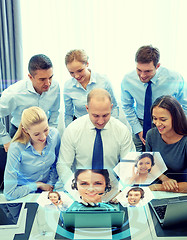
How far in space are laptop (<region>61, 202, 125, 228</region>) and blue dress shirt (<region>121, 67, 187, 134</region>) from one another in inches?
47.4

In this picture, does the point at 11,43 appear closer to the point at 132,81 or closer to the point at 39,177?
the point at 132,81

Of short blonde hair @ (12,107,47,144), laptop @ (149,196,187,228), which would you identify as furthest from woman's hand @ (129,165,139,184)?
A: short blonde hair @ (12,107,47,144)

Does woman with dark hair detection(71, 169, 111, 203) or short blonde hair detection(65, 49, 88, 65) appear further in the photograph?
short blonde hair detection(65, 49, 88, 65)

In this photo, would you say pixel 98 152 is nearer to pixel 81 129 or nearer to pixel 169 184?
pixel 81 129

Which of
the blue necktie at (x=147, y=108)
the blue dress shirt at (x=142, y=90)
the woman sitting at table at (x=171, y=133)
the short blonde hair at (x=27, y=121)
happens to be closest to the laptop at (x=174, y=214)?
the woman sitting at table at (x=171, y=133)

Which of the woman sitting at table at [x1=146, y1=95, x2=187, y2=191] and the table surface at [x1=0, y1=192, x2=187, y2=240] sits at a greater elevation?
the woman sitting at table at [x1=146, y1=95, x2=187, y2=191]

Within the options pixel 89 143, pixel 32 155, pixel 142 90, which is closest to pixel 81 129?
pixel 89 143

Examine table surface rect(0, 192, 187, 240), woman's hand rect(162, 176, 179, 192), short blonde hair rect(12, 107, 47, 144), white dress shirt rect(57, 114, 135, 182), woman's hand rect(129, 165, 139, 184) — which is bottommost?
table surface rect(0, 192, 187, 240)

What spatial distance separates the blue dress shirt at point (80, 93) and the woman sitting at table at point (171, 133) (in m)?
0.61

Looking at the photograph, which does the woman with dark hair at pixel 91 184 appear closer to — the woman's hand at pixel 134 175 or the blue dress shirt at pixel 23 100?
the woman's hand at pixel 134 175

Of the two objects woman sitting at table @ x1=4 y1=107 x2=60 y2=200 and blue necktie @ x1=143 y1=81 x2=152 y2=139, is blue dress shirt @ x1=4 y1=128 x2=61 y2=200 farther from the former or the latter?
blue necktie @ x1=143 y1=81 x2=152 y2=139

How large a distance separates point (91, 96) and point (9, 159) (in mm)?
611

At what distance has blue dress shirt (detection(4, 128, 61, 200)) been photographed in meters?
1.60

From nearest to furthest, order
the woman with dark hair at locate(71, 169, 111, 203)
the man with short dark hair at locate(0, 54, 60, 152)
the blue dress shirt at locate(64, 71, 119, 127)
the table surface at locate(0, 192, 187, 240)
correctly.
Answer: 1. the table surface at locate(0, 192, 187, 240)
2. the woman with dark hair at locate(71, 169, 111, 203)
3. the man with short dark hair at locate(0, 54, 60, 152)
4. the blue dress shirt at locate(64, 71, 119, 127)
